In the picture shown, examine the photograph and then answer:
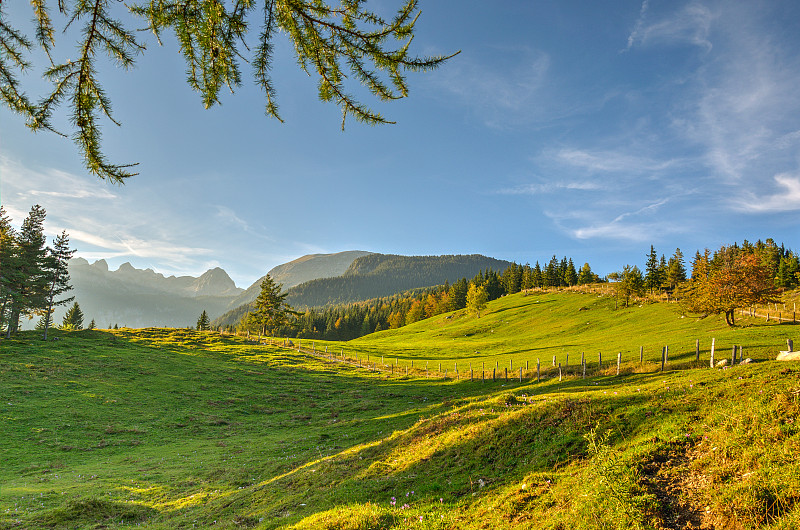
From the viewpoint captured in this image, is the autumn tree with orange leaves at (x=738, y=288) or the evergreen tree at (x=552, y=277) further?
the evergreen tree at (x=552, y=277)

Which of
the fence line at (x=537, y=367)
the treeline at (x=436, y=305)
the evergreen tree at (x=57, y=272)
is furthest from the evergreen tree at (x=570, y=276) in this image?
the evergreen tree at (x=57, y=272)

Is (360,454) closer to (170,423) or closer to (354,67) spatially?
(354,67)

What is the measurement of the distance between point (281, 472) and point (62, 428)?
2319cm

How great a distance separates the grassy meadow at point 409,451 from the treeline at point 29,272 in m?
14.1

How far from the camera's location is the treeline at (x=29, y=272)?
156ft

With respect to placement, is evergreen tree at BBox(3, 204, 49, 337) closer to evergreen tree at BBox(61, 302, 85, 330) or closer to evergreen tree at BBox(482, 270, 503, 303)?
evergreen tree at BBox(61, 302, 85, 330)

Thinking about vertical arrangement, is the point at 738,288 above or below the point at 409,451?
above

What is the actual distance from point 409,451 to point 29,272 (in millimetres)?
69537

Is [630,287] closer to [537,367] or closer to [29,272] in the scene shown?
[537,367]

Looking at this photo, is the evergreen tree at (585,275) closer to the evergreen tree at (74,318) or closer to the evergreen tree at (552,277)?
the evergreen tree at (552,277)

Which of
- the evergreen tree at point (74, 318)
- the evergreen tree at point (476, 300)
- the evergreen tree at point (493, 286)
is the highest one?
the evergreen tree at point (493, 286)

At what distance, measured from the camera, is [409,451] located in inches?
518

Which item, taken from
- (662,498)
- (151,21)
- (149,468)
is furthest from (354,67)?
(149,468)

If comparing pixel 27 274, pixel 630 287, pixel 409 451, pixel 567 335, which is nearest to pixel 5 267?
pixel 27 274
